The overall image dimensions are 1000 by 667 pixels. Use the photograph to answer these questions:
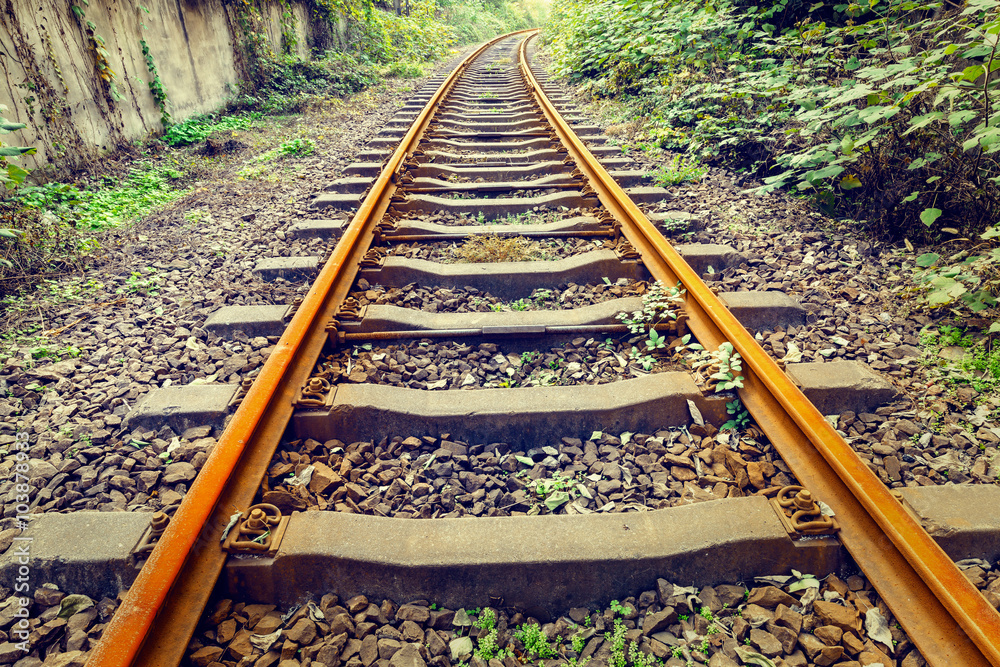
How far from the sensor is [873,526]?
4.79ft

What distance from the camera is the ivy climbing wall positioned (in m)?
4.57

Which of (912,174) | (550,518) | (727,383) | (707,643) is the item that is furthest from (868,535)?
(912,174)

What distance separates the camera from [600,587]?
148 centimetres

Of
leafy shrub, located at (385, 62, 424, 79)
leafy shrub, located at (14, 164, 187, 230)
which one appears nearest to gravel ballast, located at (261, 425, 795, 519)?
leafy shrub, located at (14, 164, 187, 230)

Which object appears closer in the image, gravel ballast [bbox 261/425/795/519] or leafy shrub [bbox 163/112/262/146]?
gravel ballast [bbox 261/425/795/519]

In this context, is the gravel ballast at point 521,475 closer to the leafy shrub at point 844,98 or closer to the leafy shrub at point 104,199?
the leafy shrub at point 844,98

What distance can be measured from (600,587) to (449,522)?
464 millimetres

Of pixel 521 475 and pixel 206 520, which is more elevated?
pixel 206 520

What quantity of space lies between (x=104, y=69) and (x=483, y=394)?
588cm

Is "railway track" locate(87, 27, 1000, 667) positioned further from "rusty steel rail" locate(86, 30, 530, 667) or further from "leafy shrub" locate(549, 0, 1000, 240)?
"leafy shrub" locate(549, 0, 1000, 240)

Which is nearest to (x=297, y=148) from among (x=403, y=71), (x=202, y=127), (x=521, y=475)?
(x=202, y=127)

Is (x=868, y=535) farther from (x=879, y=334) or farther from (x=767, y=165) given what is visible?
(x=767, y=165)

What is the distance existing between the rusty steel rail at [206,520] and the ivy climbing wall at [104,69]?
4.20 m

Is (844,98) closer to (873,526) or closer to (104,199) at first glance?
(873,526)
